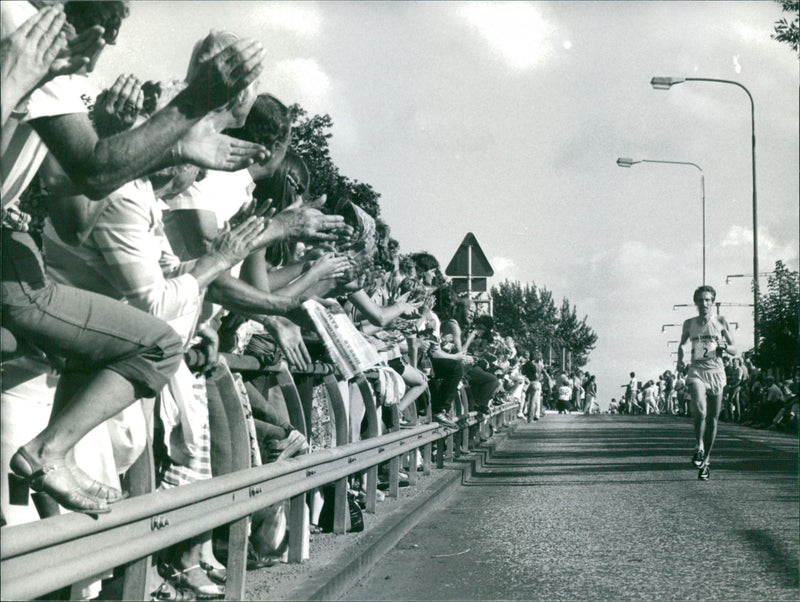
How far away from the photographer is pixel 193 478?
5023 mm

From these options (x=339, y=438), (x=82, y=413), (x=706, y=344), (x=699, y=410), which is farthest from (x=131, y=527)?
(x=706, y=344)

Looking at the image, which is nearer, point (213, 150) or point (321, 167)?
point (213, 150)

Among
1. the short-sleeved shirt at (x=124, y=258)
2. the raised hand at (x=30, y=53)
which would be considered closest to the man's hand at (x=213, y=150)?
the short-sleeved shirt at (x=124, y=258)

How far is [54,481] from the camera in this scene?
345cm

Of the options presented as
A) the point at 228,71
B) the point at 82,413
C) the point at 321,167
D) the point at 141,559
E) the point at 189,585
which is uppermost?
the point at 321,167

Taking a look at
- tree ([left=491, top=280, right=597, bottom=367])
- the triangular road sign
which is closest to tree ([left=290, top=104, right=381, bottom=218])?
the triangular road sign

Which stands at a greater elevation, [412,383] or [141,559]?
[412,383]

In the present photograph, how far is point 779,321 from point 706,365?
23834 mm

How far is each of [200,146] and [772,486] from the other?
10.1m

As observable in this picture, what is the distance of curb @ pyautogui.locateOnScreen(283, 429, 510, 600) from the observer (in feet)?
18.7

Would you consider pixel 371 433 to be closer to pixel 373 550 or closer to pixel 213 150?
pixel 373 550

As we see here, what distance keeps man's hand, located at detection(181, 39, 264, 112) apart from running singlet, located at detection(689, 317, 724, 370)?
1217 centimetres

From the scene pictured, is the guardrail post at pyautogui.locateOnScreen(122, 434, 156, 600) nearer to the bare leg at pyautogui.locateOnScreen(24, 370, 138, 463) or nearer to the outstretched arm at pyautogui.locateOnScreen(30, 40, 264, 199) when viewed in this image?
the bare leg at pyautogui.locateOnScreen(24, 370, 138, 463)

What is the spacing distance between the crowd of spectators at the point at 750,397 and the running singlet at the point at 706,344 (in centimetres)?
36
